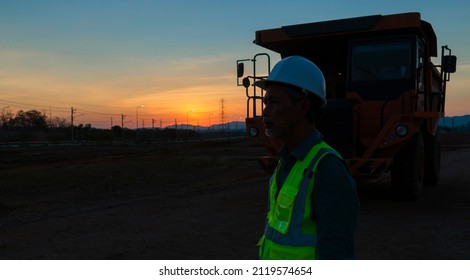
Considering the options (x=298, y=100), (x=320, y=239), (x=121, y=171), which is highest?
(x=298, y=100)

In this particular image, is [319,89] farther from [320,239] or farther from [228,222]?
[228,222]

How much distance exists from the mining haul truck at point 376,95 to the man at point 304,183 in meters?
5.86

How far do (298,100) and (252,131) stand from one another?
687cm

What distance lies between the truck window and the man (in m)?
6.60

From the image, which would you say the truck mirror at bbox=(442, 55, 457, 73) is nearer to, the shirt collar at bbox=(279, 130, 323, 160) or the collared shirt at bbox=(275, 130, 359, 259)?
the shirt collar at bbox=(279, 130, 323, 160)

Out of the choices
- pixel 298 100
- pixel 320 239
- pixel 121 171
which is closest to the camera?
pixel 320 239

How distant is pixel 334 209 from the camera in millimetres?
1493

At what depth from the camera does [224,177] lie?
47.8 ft

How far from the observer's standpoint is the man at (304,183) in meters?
1.51

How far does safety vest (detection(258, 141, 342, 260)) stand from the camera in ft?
5.17

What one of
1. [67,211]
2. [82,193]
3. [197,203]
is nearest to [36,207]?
[67,211]

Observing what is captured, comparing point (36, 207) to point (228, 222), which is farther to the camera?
point (36, 207)

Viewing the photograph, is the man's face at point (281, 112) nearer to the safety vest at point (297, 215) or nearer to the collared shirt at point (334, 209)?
the safety vest at point (297, 215)

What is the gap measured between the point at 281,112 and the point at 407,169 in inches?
270
